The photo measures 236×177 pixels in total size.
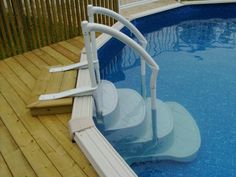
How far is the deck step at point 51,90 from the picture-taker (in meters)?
3.19

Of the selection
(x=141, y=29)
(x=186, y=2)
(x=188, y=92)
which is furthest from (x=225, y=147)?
(x=186, y=2)

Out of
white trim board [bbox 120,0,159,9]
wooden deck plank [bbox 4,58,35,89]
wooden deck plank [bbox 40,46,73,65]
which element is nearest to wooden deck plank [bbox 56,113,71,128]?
wooden deck plank [bbox 4,58,35,89]

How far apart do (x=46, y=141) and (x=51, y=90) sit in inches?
32.4

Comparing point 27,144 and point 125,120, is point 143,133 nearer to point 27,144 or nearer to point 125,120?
point 125,120

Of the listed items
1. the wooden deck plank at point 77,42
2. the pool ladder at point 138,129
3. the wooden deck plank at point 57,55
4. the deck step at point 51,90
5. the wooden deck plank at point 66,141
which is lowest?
the pool ladder at point 138,129

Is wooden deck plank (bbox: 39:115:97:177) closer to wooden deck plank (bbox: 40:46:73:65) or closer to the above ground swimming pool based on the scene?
the above ground swimming pool

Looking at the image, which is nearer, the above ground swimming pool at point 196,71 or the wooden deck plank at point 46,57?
the above ground swimming pool at point 196,71

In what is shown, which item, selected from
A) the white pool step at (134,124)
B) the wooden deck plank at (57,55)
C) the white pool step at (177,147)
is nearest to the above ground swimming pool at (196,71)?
the white pool step at (177,147)

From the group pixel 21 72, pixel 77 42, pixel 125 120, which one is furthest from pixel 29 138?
pixel 77 42

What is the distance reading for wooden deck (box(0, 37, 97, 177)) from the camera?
8.25 feet

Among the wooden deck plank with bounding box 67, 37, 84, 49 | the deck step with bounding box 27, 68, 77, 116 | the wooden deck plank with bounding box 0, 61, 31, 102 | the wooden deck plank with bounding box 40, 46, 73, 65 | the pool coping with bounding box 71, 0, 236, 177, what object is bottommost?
the wooden deck plank with bounding box 0, 61, 31, 102

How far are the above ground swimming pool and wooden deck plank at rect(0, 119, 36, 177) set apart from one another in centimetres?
117

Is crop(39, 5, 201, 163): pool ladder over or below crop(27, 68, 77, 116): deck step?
below

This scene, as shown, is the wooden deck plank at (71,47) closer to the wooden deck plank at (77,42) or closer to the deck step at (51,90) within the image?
the wooden deck plank at (77,42)
